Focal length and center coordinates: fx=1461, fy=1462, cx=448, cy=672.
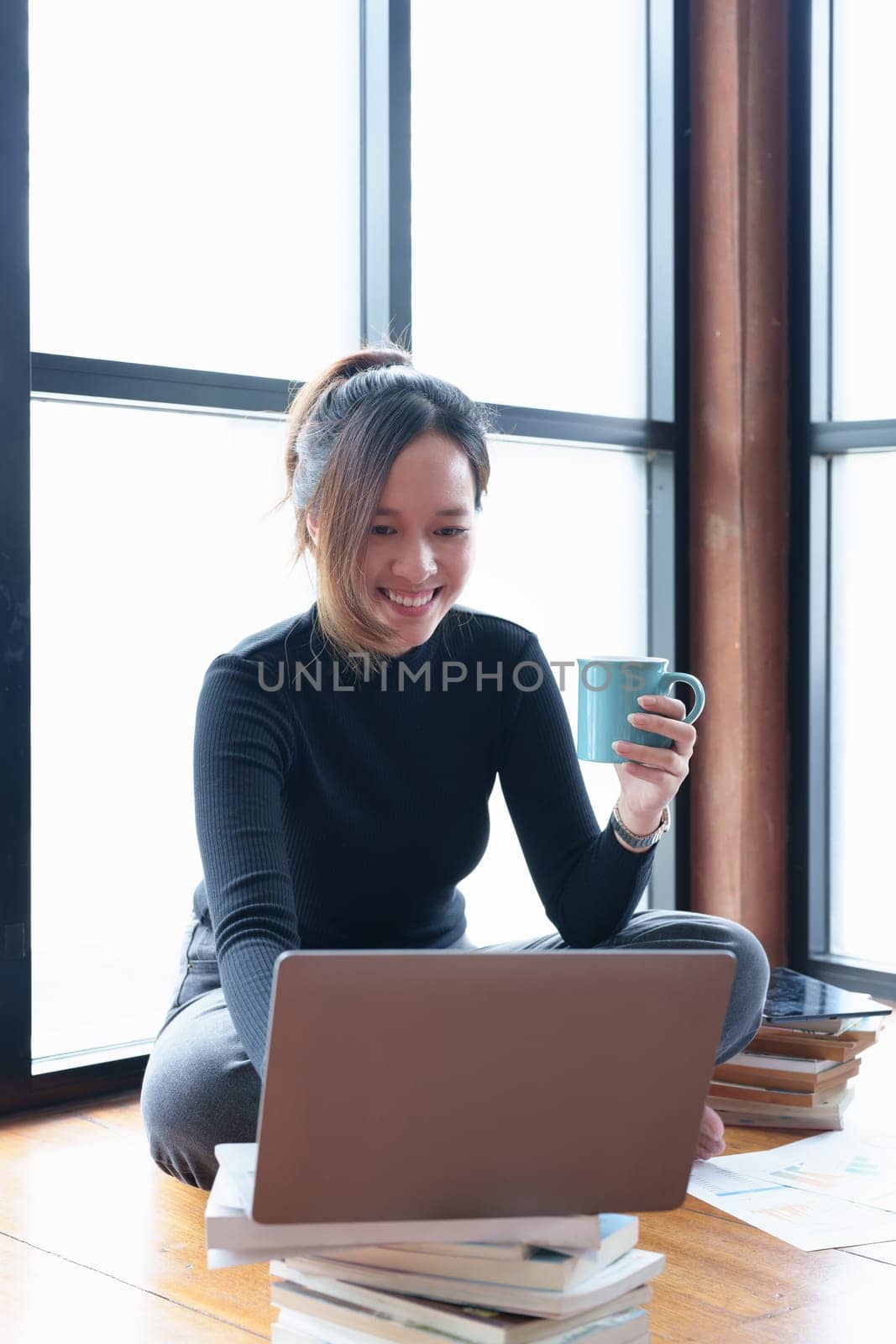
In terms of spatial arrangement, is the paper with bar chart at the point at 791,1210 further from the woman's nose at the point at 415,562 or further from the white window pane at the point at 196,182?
the white window pane at the point at 196,182

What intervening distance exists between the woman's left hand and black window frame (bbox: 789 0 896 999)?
143 cm

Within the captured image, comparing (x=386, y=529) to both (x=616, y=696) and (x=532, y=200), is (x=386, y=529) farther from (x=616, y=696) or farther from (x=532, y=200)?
(x=532, y=200)

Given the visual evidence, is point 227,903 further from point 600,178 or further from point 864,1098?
point 600,178

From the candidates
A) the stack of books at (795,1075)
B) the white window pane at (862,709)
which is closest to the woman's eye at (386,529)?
the stack of books at (795,1075)

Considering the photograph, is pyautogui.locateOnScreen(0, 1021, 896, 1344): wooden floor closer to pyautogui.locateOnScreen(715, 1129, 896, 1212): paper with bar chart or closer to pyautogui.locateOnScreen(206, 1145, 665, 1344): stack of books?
pyautogui.locateOnScreen(715, 1129, 896, 1212): paper with bar chart

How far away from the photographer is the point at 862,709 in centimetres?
291

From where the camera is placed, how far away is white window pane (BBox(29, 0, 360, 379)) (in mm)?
2104

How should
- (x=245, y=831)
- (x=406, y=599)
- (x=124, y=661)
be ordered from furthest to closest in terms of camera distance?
(x=124, y=661) → (x=406, y=599) → (x=245, y=831)

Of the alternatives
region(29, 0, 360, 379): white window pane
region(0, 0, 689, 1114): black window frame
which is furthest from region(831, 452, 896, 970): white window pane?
region(29, 0, 360, 379): white window pane

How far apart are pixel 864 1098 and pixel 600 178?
5.98 ft

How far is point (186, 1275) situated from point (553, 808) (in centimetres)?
68

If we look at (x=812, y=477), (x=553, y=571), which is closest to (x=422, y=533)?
(x=553, y=571)

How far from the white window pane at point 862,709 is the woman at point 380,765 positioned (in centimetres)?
114

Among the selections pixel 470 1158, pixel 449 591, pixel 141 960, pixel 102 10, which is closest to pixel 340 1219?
pixel 470 1158
